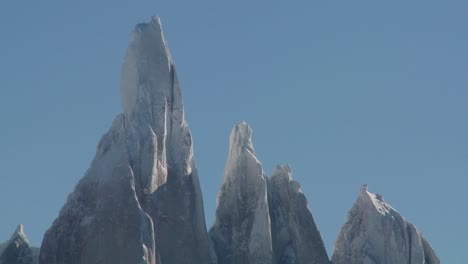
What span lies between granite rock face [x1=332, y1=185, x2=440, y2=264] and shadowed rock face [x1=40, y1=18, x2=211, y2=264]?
Answer: 7901 millimetres

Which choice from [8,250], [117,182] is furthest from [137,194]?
[8,250]

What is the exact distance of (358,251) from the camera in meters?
83.0

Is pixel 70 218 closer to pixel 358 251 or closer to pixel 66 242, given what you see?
pixel 66 242

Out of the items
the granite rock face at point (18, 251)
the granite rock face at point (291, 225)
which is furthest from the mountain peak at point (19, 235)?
the granite rock face at point (291, 225)

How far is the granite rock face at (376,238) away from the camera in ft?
272

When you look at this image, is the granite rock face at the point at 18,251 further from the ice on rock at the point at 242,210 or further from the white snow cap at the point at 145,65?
the ice on rock at the point at 242,210

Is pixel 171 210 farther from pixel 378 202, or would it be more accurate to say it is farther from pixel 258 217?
pixel 378 202

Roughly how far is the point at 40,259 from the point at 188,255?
769cm

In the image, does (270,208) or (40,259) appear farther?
(270,208)

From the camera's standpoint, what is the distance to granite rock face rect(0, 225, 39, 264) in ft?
266

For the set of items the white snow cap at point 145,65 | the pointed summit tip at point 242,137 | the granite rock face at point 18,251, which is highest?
the white snow cap at point 145,65

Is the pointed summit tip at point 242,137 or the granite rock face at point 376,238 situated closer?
the granite rock face at point 376,238

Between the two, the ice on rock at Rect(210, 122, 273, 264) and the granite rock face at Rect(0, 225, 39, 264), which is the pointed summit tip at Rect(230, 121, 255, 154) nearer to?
the ice on rock at Rect(210, 122, 273, 264)

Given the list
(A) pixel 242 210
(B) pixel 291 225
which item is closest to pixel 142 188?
(A) pixel 242 210
